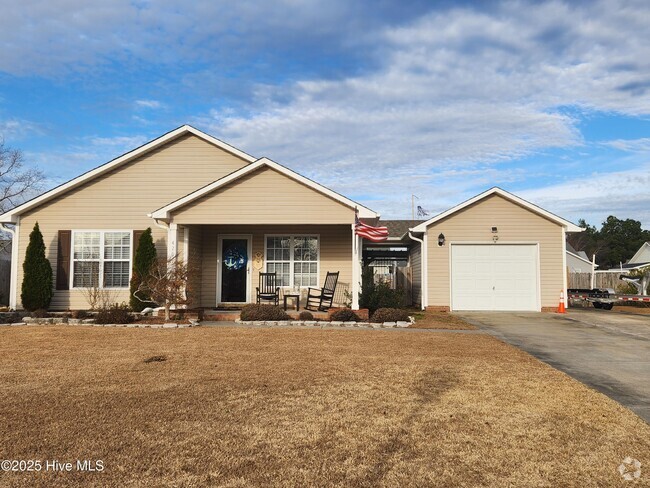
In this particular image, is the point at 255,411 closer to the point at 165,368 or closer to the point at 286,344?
the point at 165,368

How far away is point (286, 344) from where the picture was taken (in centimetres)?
882

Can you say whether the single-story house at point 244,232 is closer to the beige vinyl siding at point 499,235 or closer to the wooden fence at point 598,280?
the beige vinyl siding at point 499,235

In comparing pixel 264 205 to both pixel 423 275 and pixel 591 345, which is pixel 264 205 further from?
pixel 591 345

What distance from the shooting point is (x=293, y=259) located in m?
15.6

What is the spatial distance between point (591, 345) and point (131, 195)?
1259 cm

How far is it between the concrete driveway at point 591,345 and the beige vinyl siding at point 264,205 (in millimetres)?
4811

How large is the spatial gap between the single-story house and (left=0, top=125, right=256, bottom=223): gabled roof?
0.03 meters

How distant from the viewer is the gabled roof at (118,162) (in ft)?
49.0

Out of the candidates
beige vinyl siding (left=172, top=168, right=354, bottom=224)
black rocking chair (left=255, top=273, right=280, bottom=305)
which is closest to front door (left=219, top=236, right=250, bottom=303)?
black rocking chair (left=255, top=273, right=280, bottom=305)

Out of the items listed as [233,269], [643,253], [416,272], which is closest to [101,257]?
[233,269]

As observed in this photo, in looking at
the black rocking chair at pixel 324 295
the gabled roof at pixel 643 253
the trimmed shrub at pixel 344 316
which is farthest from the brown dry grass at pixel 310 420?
the gabled roof at pixel 643 253

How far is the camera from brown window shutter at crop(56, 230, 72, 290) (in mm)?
14852

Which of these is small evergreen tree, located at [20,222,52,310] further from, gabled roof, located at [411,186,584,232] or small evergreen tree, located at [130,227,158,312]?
gabled roof, located at [411,186,584,232]

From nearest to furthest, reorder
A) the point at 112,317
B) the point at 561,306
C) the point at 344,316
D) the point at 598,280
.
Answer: the point at 112,317
the point at 344,316
the point at 561,306
the point at 598,280
